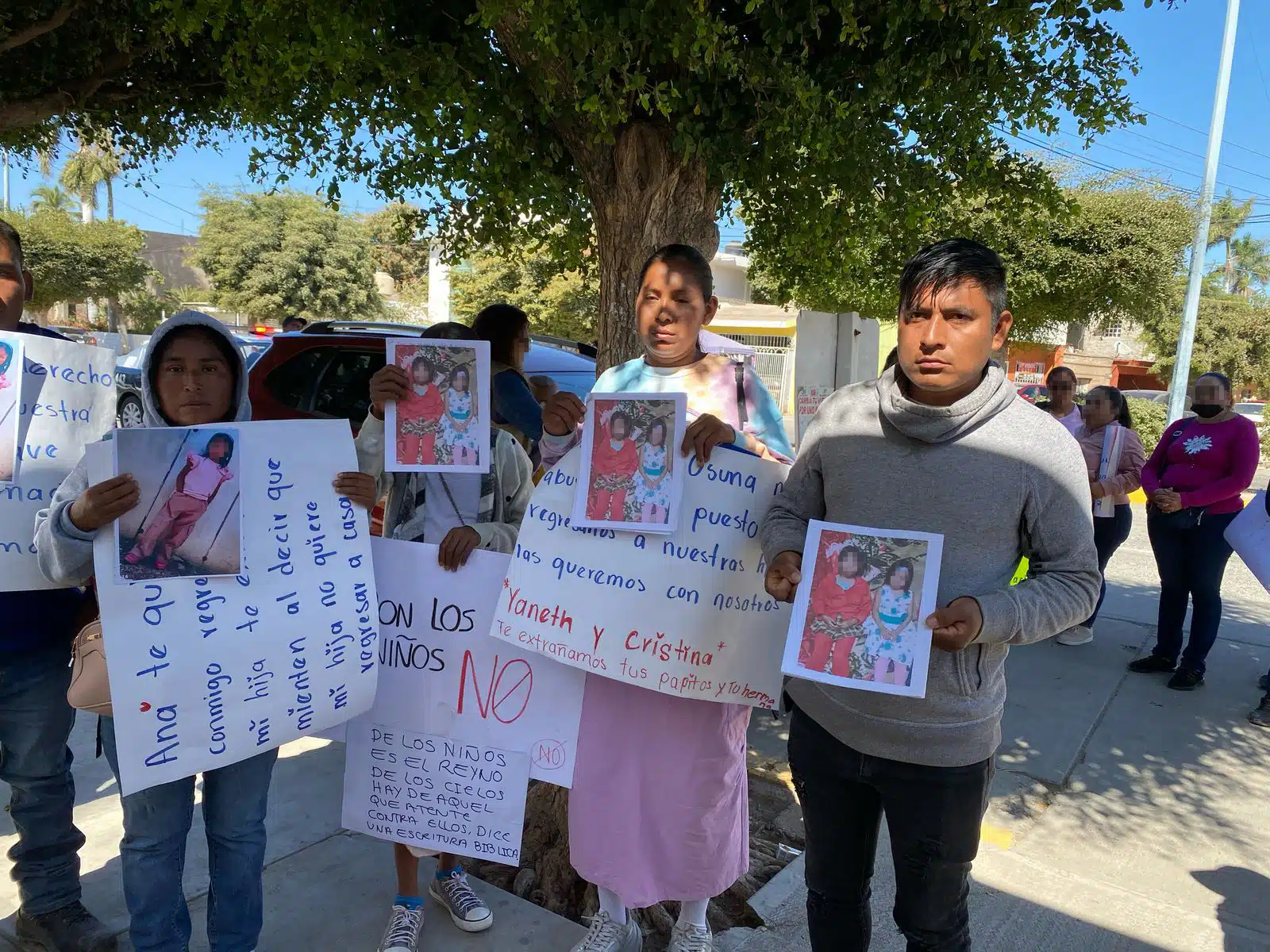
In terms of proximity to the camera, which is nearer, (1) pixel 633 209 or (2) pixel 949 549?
(2) pixel 949 549

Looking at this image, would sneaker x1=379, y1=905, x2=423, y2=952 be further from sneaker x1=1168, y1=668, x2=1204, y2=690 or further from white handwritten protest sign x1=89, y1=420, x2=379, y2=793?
sneaker x1=1168, y1=668, x2=1204, y2=690

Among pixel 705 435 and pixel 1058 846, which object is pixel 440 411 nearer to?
pixel 705 435

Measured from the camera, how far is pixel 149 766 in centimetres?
202

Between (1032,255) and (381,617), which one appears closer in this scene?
(381,617)

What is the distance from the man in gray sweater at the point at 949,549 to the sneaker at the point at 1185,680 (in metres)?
4.12

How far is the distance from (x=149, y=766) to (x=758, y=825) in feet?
7.70

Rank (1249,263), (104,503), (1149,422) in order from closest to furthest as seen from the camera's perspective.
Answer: (104,503)
(1149,422)
(1249,263)

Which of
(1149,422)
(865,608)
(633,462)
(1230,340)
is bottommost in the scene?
(1149,422)

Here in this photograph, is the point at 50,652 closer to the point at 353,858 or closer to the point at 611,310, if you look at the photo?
the point at 353,858

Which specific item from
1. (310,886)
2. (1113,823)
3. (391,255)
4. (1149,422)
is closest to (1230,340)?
(1149,422)

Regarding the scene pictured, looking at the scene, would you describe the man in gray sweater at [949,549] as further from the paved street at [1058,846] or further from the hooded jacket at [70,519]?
the hooded jacket at [70,519]

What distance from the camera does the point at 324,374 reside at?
6.23 metres

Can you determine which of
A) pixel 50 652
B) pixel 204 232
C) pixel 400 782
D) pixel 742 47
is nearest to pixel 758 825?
pixel 400 782

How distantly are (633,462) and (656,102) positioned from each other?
1.39 meters
